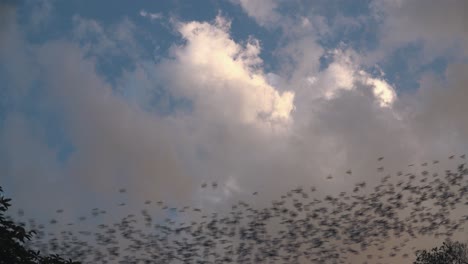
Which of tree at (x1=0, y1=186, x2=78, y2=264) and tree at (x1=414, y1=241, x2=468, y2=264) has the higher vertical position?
tree at (x1=414, y1=241, x2=468, y2=264)

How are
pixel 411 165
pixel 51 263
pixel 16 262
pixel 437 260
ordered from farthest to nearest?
pixel 437 260
pixel 411 165
pixel 51 263
pixel 16 262

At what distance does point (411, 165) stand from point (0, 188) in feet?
72.5

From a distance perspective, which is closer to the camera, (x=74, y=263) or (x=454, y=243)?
(x=74, y=263)

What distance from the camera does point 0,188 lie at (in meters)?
14.8

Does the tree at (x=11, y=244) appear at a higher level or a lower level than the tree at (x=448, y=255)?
lower

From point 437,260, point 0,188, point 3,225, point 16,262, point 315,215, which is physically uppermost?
point 437,260

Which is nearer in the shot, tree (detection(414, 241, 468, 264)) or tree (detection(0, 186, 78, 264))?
tree (detection(0, 186, 78, 264))

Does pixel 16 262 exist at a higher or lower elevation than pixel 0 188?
lower

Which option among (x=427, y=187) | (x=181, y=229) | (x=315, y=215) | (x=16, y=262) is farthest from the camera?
(x=181, y=229)

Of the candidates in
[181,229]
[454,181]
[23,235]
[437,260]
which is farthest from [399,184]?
[437,260]

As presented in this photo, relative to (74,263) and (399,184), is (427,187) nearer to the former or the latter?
(399,184)

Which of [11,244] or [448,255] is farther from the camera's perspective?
[448,255]

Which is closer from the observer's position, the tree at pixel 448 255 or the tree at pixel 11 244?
the tree at pixel 11 244

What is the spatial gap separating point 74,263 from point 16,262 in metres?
2.46
